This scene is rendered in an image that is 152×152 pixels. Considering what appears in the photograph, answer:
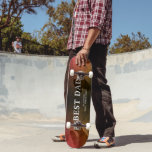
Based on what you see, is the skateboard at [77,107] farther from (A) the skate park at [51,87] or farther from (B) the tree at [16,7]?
(B) the tree at [16,7]

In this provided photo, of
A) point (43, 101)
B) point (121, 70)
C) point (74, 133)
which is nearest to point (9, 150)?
point (74, 133)

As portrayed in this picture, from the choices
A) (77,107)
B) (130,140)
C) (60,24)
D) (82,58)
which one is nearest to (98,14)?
(82,58)

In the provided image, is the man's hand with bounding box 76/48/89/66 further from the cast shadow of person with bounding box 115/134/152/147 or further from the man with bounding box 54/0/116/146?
the cast shadow of person with bounding box 115/134/152/147

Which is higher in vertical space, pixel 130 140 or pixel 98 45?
pixel 98 45

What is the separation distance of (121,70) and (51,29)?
20244 mm

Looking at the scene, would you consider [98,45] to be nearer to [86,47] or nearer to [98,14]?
[86,47]

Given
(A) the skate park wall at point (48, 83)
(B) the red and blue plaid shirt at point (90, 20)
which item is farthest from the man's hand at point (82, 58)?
(A) the skate park wall at point (48, 83)

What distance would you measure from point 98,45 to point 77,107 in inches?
30.5

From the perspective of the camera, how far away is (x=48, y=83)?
988cm

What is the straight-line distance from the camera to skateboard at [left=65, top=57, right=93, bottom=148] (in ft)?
9.32

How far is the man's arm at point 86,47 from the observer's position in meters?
2.87

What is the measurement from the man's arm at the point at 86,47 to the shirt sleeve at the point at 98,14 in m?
0.07

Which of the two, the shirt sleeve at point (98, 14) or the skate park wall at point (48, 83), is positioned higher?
the shirt sleeve at point (98, 14)

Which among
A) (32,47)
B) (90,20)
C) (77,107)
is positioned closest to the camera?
(77,107)
